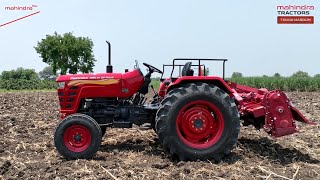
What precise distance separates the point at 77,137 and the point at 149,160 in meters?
1.28

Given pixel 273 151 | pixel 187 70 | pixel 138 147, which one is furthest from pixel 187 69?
pixel 273 151

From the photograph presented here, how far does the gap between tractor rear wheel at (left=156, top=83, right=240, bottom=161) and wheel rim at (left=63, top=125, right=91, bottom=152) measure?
1256mm

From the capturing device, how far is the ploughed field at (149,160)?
5582mm

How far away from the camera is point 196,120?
6.46 metres

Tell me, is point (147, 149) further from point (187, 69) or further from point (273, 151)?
point (273, 151)

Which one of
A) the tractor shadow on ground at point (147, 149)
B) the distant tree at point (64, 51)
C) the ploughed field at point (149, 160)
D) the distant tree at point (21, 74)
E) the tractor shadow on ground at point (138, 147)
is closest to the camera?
the ploughed field at point (149, 160)

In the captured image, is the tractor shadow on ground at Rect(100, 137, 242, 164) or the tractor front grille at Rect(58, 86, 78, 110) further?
the tractor front grille at Rect(58, 86, 78, 110)

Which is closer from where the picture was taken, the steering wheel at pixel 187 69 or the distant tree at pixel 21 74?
the steering wheel at pixel 187 69

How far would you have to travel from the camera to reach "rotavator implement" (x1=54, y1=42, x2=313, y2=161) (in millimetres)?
6316

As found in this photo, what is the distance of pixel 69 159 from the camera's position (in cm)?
646

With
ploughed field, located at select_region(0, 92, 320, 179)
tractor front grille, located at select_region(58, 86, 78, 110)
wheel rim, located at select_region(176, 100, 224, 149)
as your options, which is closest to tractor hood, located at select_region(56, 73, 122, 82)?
tractor front grille, located at select_region(58, 86, 78, 110)

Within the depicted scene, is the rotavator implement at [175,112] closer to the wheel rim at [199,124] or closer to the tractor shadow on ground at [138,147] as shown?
the wheel rim at [199,124]

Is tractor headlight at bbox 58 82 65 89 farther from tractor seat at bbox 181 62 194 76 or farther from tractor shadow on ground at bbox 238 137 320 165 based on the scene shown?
tractor shadow on ground at bbox 238 137 320 165

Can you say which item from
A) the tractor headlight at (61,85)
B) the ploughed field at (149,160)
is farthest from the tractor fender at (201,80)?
the tractor headlight at (61,85)
